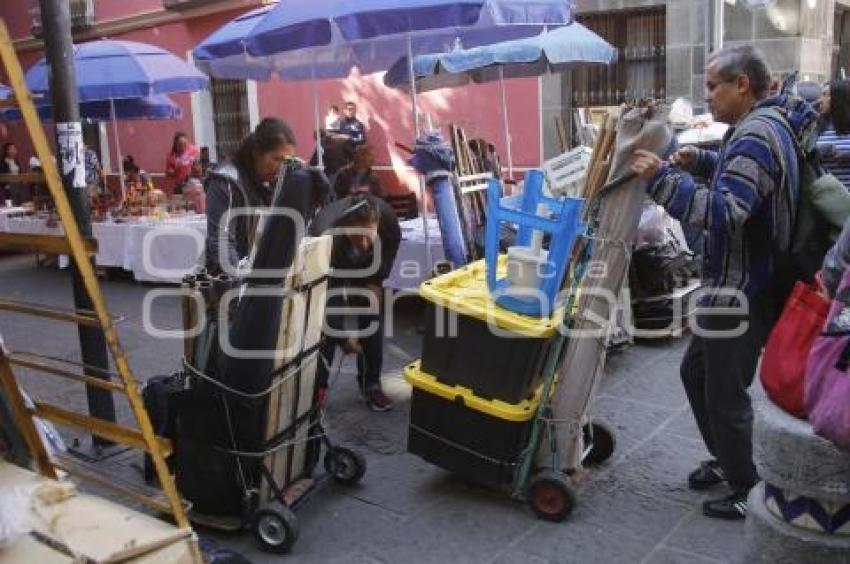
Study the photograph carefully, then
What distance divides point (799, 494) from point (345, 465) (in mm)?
2158

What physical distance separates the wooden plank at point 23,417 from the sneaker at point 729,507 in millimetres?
2577

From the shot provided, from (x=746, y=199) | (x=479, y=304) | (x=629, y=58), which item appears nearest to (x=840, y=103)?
(x=746, y=199)

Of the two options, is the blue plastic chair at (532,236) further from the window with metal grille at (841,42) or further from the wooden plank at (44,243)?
the window with metal grille at (841,42)

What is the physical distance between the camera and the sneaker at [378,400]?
5.03 metres

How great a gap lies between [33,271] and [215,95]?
5.39 m

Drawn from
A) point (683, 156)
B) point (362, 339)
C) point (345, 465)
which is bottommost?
point (345, 465)

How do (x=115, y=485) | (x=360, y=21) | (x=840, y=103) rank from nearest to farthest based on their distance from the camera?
1. (x=115, y=485)
2. (x=360, y=21)
3. (x=840, y=103)

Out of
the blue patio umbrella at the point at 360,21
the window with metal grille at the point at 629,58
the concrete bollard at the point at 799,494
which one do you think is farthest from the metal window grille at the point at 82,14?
the concrete bollard at the point at 799,494

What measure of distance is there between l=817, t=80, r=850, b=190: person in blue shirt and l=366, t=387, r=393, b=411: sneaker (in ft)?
10.1

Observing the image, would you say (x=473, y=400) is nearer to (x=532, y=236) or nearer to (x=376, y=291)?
(x=532, y=236)

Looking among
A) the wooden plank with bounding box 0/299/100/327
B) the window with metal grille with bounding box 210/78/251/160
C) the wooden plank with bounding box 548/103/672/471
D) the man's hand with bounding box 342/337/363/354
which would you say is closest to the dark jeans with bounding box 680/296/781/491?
the wooden plank with bounding box 548/103/672/471

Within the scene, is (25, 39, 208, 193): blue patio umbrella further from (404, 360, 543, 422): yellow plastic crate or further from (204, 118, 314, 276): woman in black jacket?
(404, 360, 543, 422): yellow plastic crate

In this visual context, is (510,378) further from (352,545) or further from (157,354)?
(157,354)

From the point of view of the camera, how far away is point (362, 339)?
16.2 ft
